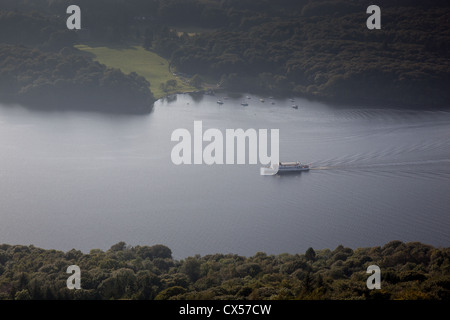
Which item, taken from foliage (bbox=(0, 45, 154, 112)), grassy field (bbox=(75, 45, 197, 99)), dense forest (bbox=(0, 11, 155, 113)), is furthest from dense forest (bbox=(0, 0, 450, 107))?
foliage (bbox=(0, 45, 154, 112))

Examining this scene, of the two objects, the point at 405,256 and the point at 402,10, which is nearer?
the point at 405,256

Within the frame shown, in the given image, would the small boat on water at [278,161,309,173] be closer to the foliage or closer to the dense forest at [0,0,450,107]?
the foliage

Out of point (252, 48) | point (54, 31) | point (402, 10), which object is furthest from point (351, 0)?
point (54, 31)

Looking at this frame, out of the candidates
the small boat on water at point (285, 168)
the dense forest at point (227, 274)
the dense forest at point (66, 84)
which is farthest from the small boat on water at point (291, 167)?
the dense forest at point (66, 84)

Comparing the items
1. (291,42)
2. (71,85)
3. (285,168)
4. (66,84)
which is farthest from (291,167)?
(291,42)

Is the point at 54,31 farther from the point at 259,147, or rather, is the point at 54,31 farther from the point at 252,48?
the point at 259,147

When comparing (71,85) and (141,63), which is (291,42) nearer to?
(141,63)
